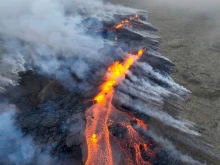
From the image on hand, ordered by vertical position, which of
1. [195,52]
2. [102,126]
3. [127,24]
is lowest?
[127,24]

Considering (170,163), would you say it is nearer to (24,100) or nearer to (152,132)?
(152,132)

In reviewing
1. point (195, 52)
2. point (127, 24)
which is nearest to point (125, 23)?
point (127, 24)

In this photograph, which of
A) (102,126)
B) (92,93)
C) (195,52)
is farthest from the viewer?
(195,52)

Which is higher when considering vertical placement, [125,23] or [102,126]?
[102,126]

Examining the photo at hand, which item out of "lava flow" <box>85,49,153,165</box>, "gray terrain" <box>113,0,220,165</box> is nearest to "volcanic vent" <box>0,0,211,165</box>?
"lava flow" <box>85,49,153,165</box>

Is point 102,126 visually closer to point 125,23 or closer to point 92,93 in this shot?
point 92,93

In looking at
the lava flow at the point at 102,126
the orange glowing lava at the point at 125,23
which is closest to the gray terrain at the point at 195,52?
the orange glowing lava at the point at 125,23
